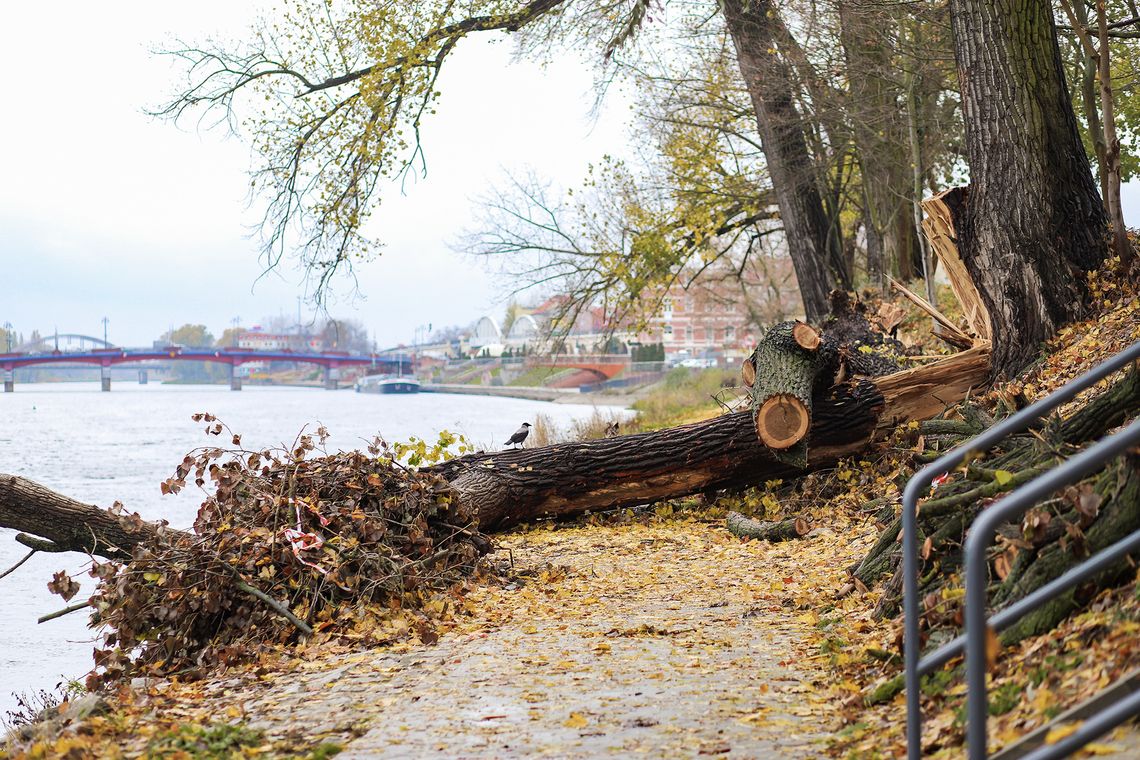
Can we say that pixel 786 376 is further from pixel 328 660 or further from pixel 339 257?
pixel 339 257

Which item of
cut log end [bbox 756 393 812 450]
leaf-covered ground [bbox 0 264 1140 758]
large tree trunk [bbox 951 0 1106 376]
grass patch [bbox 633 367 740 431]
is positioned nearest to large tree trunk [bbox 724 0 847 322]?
grass patch [bbox 633 367 740 431]

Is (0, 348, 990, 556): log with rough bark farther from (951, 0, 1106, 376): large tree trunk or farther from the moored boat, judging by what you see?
the moored boat

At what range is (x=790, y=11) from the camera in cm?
1405

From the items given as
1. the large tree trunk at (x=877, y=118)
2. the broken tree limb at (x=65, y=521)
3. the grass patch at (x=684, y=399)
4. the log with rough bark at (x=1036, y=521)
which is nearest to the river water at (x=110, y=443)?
the broken tree limb at (x=65, y=521)

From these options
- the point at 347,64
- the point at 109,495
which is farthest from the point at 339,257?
the point at 109,495

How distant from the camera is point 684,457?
9.02 metres

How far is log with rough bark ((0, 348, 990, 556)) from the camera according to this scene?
890 centimetres

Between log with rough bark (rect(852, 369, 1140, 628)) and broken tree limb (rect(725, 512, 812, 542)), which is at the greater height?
log with rough bark (rect(852, 369, 1140, 628))

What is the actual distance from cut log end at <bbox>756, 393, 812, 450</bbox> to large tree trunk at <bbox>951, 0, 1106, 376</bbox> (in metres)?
1.95

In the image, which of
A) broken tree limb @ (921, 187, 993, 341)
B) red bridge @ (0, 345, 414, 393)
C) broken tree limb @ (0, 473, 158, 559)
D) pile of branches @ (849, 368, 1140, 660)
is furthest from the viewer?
red bridge @ (0, 345, 414, 393)

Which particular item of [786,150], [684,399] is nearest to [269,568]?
[786,150]

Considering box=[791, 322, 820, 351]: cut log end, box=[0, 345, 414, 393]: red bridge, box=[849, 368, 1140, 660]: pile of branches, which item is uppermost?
box=[0, 345, 414, 393]: red bridge

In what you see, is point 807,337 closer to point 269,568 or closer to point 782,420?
point 782,420

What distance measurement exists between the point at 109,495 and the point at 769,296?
17.7 m
